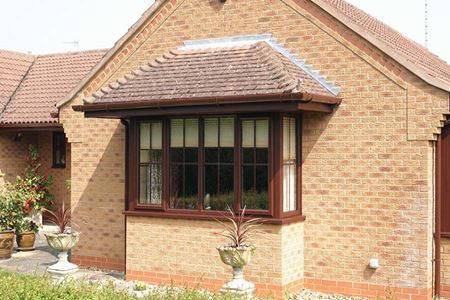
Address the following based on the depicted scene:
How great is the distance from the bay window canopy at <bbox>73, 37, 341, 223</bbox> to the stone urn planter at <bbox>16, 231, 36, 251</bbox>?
475 cm

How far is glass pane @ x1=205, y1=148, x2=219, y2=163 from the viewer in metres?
12.0

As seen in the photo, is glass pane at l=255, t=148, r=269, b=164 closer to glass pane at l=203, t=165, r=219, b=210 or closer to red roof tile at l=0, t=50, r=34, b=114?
glass pane at l=203, t=165, r=219, b=210

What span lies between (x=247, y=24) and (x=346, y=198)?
3785 mm

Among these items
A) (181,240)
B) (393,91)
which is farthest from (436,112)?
(181,240)

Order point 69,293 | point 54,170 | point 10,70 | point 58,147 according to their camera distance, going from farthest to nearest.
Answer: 1. point 10,70
2. point 58,147
3. point 54,170
4. point 69,293

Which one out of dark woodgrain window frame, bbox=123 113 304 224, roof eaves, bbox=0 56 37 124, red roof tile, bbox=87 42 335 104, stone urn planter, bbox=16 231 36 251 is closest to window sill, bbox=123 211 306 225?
dark woodgrain window frame, bbox=123 113 304 224

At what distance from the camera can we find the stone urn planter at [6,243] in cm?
1573

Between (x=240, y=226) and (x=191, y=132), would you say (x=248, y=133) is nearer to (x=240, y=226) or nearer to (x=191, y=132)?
(x=191, y=132)

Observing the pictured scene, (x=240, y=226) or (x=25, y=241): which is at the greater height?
(x=240, y=226)

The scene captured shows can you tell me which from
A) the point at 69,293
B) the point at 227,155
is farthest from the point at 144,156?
the point at 69,293

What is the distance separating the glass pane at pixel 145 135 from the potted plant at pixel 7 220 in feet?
16.5

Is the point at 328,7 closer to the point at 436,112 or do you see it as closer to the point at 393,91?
the point at 393,91

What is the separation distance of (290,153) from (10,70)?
14613 mm

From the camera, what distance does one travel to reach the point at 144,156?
12.8m
